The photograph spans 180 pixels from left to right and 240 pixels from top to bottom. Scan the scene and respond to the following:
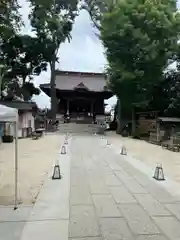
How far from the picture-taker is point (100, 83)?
167 feet

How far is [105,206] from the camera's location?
6750 millimetres

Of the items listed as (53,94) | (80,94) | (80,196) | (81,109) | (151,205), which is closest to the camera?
(151,205)

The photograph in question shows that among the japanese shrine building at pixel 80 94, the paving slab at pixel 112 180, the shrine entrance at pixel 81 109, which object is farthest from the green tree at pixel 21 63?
the paving slab at pixel 112 180

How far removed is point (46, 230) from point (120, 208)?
178cm

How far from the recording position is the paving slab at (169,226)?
5113 mm

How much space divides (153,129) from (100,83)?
79.5 ft

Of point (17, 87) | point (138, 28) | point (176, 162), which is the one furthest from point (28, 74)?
point (176, 162)

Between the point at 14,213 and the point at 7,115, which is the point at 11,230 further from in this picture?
the point at 7,115

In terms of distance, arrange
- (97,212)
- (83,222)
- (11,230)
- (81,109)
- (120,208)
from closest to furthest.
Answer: (11,230) < (83,222) < (97,212) < (120,208) < (81,109)

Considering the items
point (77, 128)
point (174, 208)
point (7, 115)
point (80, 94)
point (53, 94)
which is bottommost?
point (174, 208)

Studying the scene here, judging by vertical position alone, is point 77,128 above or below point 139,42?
below

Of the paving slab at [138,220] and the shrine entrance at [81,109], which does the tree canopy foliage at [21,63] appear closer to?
the shrine entrance at [81,109]

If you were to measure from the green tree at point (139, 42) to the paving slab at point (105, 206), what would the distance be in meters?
22.3

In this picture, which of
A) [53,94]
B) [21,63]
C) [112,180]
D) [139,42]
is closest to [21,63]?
[21,63]
